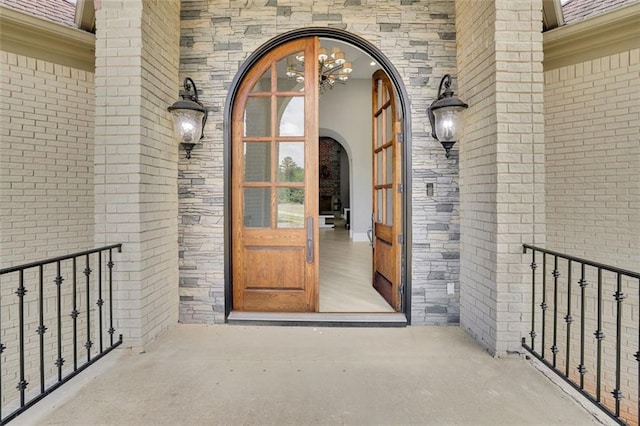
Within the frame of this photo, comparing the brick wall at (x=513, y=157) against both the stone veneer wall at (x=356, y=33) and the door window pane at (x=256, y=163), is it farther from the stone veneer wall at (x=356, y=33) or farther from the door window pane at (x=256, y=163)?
the door window pane at (x=256, y=163)

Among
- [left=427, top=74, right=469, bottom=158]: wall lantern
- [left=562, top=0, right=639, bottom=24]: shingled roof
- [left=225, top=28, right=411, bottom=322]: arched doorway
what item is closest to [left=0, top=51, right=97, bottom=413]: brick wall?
[left=225, top=28, right=411, bottom=322]: arched doorway

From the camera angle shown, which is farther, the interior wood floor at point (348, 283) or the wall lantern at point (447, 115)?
the interior wood floor at point (348, 283)

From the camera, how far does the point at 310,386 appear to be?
6.45ft

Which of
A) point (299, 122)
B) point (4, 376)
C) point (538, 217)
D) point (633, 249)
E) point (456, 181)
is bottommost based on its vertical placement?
point (4, 376)

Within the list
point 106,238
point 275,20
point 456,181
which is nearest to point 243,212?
point 106,238

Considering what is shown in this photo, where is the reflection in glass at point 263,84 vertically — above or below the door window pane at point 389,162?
above

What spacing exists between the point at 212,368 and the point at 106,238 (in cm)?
125

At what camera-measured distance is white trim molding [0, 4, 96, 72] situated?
9.94 ft

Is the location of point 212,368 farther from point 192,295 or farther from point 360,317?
point 360,317

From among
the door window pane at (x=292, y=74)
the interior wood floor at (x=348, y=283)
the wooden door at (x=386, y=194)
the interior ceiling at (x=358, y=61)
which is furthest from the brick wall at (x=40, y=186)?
the interior ceiling at (x=358, y=61)

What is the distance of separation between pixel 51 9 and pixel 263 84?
2.47 metres

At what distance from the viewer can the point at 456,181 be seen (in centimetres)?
288

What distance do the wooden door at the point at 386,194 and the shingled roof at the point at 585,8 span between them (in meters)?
1.94

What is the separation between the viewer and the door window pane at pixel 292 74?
3.00 metres
